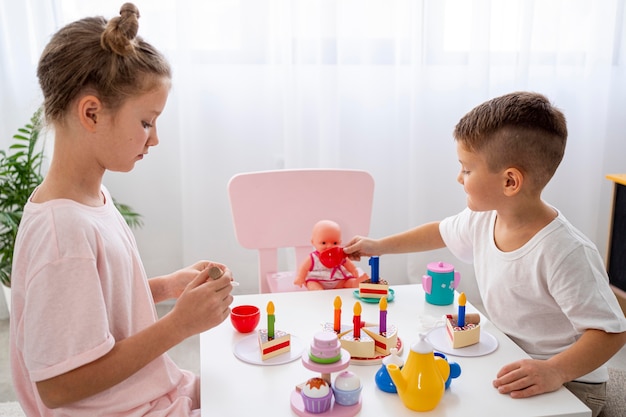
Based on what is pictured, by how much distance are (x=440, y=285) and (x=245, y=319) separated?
A: 41cm

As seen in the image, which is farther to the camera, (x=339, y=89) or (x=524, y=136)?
(x=339, y=89)

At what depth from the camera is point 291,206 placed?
67.2 inches

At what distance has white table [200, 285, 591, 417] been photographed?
36.0 inches

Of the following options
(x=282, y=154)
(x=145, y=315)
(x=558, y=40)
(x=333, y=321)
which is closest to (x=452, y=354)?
(x=333, y=321)

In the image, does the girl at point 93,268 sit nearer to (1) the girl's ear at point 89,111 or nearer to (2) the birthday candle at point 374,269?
(1) the girl's ear at point 89,111

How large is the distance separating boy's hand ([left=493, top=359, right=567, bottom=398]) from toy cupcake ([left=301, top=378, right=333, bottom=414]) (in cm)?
27

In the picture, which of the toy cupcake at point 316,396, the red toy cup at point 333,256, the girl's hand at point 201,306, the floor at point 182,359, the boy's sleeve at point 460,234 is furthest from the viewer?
the floor at point 182,359

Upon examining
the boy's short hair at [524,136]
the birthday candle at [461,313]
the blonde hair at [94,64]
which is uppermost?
the blonde hair at [94,64]

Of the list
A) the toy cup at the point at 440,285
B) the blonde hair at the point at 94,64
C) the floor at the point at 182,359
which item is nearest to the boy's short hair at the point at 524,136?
the toy cup at the point at 440,285

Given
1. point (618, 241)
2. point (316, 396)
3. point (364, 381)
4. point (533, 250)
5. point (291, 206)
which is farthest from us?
point (618, 241)

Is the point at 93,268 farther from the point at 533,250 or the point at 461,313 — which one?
the point at 533,250

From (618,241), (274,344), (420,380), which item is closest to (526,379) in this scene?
(420,380)

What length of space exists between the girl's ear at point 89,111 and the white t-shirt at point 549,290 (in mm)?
809

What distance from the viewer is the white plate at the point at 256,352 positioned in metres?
1.05
